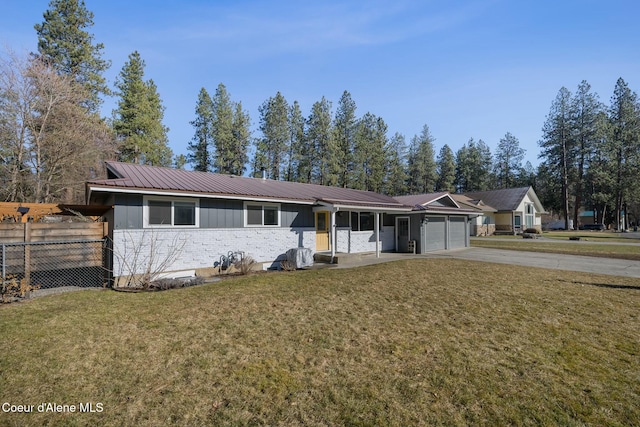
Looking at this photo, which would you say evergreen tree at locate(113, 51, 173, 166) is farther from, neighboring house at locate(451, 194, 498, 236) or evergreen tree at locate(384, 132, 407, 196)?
neighboring house at locate(451, 194, 498, 236)

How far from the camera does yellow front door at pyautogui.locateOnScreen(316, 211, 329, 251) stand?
45.3ft

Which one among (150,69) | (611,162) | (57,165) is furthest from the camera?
(611,162)

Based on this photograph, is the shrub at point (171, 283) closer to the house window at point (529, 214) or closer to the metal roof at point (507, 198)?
the metal roof at point (507, 198)

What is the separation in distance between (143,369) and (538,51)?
14234mm

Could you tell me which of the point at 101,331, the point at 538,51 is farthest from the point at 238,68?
the point at 101,331

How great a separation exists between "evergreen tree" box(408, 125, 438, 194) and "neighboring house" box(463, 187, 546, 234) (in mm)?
10932

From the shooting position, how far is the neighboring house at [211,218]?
8.81 metres

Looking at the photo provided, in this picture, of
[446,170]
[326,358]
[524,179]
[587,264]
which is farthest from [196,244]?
[524,179]

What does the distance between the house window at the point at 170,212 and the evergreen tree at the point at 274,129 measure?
22.7 m

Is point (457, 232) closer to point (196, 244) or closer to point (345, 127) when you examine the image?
point (196, 244)

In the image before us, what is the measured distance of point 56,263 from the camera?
7887 mm

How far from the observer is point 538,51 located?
10406 millimetres

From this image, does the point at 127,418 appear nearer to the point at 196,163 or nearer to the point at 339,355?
the point at 339,355

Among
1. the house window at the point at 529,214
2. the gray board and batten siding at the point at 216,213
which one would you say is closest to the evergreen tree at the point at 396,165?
the house window at the point at 529,214
